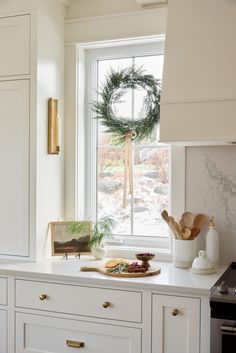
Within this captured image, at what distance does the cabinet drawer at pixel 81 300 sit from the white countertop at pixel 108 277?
5cm

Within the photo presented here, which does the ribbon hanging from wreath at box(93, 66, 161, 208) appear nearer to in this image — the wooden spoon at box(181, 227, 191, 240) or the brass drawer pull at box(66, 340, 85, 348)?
the wooden spoon at box(181, 227, 191, 240)

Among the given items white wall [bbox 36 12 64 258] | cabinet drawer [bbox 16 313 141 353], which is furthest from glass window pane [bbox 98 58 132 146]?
cabinet drawer [bbox 16 313 141 353]

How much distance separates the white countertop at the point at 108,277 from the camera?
2.28 m

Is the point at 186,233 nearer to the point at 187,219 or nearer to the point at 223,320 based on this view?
the point at 187,219

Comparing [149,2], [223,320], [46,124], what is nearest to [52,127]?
[46,124]

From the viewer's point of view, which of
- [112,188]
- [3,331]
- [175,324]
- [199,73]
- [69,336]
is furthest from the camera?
[112,188]

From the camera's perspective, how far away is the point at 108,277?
2453mm

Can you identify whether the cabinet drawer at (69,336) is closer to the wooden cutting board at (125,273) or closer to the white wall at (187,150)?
the wooden cutting board at (125,273)

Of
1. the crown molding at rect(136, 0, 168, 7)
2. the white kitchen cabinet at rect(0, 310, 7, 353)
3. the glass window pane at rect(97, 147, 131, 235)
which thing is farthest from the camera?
the glass window pane at rect(97, 147, 131, 235)

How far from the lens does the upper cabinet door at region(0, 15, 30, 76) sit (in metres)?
2.84

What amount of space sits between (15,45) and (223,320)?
1.94 m

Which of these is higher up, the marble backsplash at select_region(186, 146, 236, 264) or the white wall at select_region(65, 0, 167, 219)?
the white wall at select_region(65, 0, 167, 219)

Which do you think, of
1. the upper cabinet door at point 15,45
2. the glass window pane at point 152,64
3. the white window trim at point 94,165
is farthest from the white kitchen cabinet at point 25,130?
the glass window pane at point 152,64

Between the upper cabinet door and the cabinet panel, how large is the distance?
3.2 inches
